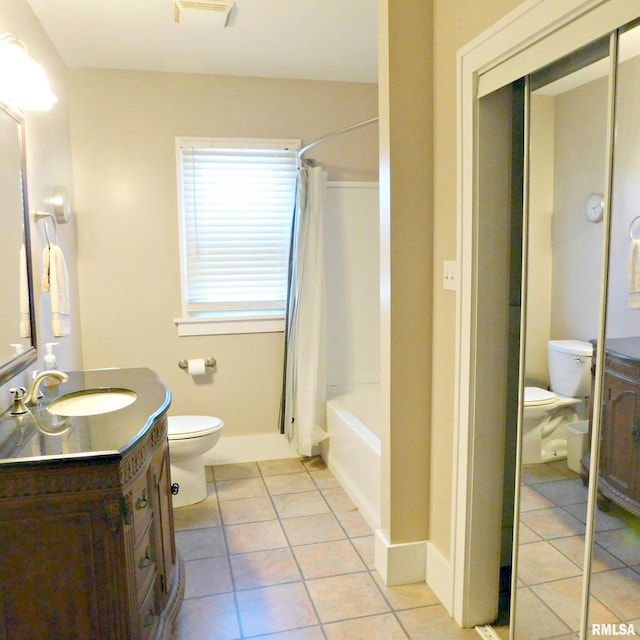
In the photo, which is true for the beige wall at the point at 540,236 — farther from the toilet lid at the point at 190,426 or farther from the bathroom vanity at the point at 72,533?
the toilet lid at the point at 190,426

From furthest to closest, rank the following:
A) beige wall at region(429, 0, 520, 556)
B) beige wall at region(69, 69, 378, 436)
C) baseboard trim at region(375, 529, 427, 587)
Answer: beige wall at region(69, 69, 378, 436) < baseboard trim at region(375, 529, 427, 587) < beige wall at region(429, 0, 520, 556)

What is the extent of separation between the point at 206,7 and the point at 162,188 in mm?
1158

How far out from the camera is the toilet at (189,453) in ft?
9.34

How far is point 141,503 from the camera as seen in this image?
5.21 feet

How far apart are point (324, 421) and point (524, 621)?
1875 millimetres

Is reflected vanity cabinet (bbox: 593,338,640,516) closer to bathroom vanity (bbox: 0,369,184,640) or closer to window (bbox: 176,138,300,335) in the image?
bathroom vanity (bbox: 0,369,184,640)

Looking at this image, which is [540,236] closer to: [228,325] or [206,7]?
[206,7]

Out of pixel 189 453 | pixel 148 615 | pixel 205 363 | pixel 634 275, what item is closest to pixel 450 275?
pixel 634 275

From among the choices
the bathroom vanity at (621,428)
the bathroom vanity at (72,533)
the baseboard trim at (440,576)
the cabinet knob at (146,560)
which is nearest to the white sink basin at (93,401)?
the bathroom vanity at (72,533)

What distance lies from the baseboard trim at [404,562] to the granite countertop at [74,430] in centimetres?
108

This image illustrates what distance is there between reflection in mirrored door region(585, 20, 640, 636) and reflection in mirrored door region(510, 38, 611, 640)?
0.16 ft

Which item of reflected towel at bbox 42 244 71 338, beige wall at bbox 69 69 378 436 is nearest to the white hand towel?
reflected towel at bbox 42 244 71 338

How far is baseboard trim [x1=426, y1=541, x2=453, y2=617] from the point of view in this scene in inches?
80.4

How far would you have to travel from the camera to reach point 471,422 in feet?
6.11
